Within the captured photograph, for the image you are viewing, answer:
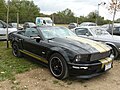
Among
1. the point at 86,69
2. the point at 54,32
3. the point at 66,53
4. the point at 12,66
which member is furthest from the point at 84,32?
the point at 86,69

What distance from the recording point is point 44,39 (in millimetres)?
5363

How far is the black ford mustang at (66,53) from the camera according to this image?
14.4 feet

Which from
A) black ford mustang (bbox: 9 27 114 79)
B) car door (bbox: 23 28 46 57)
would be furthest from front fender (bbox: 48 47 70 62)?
car door (bbox: 23 28 46 57)

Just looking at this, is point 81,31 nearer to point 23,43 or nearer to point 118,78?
point 23,43

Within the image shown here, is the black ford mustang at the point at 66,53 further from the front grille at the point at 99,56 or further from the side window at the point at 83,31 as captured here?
the side window at the point at 83,31

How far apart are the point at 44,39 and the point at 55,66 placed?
3.15 ft

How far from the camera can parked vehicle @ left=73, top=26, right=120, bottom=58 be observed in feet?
22.8

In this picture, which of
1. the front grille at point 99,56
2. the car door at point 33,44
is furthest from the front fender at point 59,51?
the front grille at point 99,56

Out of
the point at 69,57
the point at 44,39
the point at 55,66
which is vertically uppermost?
the point at 44,39

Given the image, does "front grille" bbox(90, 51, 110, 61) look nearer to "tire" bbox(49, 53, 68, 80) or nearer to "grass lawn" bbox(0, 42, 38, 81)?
"tire" bbox(49, 53, 68, 80)

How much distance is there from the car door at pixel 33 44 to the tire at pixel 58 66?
0.52 meters

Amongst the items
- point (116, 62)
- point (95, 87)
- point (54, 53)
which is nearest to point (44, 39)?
point (54, 53)

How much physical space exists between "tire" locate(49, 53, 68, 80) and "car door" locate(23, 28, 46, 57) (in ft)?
1.69

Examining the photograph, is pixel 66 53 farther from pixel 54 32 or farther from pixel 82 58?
pixel 54 32
